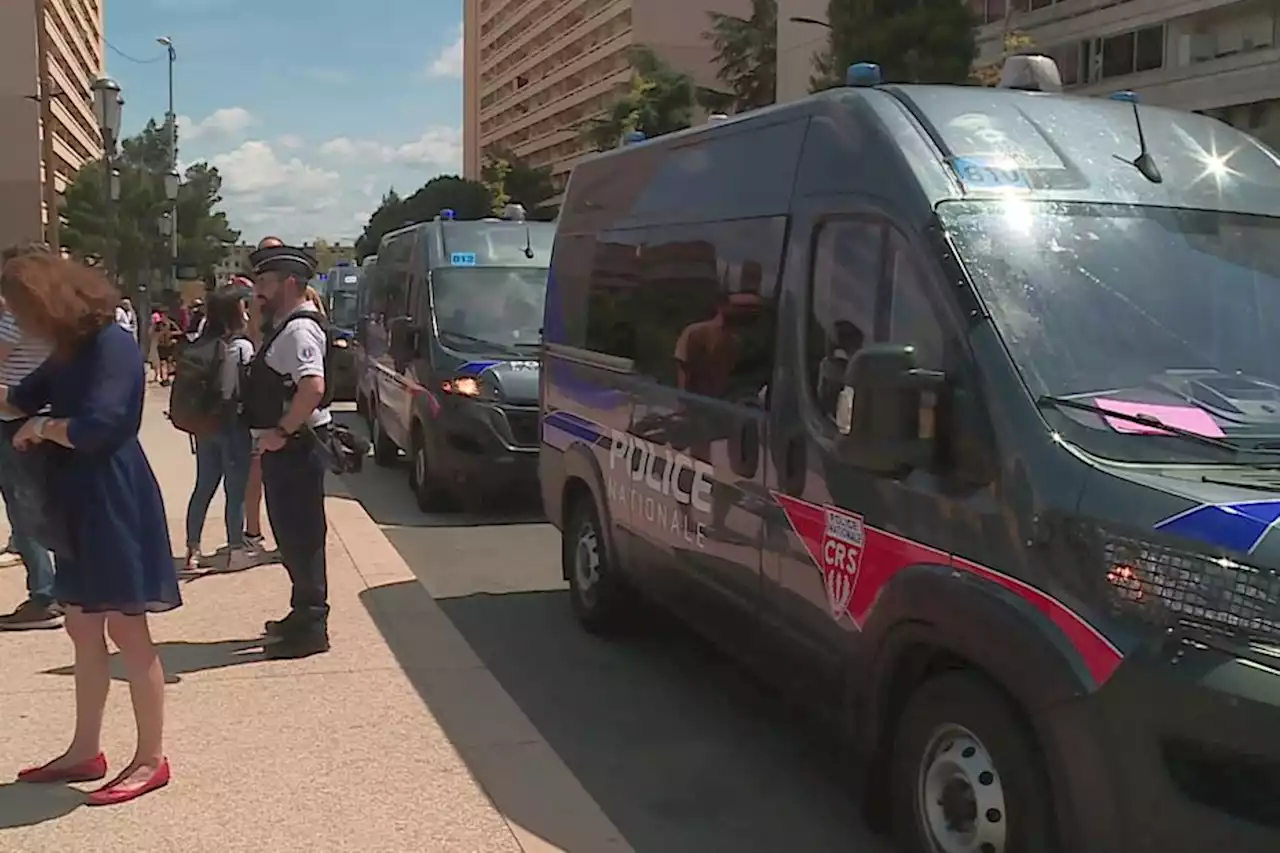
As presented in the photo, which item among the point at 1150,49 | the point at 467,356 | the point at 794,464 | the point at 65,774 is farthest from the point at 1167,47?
the point at 65,774

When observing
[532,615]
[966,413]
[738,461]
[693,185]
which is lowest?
[532,615]

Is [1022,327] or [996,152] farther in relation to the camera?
[996,152]

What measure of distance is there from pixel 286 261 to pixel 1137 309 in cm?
393

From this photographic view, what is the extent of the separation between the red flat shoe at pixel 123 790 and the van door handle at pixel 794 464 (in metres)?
2.31

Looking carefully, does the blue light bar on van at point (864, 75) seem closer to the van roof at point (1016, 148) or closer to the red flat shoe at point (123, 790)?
the van roof at point (1016, 148)

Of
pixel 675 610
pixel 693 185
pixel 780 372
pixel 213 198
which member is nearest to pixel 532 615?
pixel 675 610

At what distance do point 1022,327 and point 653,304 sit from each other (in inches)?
104

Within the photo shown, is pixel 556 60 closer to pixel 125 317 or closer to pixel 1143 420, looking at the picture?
pixel 125 317

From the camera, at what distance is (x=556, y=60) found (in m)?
117

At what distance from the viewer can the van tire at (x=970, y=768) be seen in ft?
11.2

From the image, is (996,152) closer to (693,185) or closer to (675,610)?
(693,185)

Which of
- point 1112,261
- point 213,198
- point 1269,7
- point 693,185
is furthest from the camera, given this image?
point 213,198

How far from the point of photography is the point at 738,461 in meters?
5.03

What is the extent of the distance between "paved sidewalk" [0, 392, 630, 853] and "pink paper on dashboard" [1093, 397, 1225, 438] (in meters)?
2.05
